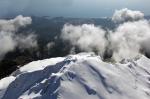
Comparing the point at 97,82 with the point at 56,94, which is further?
the point at 97,82

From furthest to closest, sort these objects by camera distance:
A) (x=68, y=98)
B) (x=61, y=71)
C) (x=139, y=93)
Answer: (x=61, y=71) → (x=139, y=93) → (x=68, y=98)

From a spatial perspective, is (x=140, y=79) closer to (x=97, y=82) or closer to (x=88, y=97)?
(x=97, y=82)

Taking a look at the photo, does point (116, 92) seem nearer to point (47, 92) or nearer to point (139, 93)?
point (139, 93)

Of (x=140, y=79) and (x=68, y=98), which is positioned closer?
(x=68, y=98)

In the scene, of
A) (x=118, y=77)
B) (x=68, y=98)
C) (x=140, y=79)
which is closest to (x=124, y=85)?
(x=118, y=77)

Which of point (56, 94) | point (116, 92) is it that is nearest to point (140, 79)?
point (116, 92)

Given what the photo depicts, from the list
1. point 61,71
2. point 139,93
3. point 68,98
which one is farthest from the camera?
point 61,71
